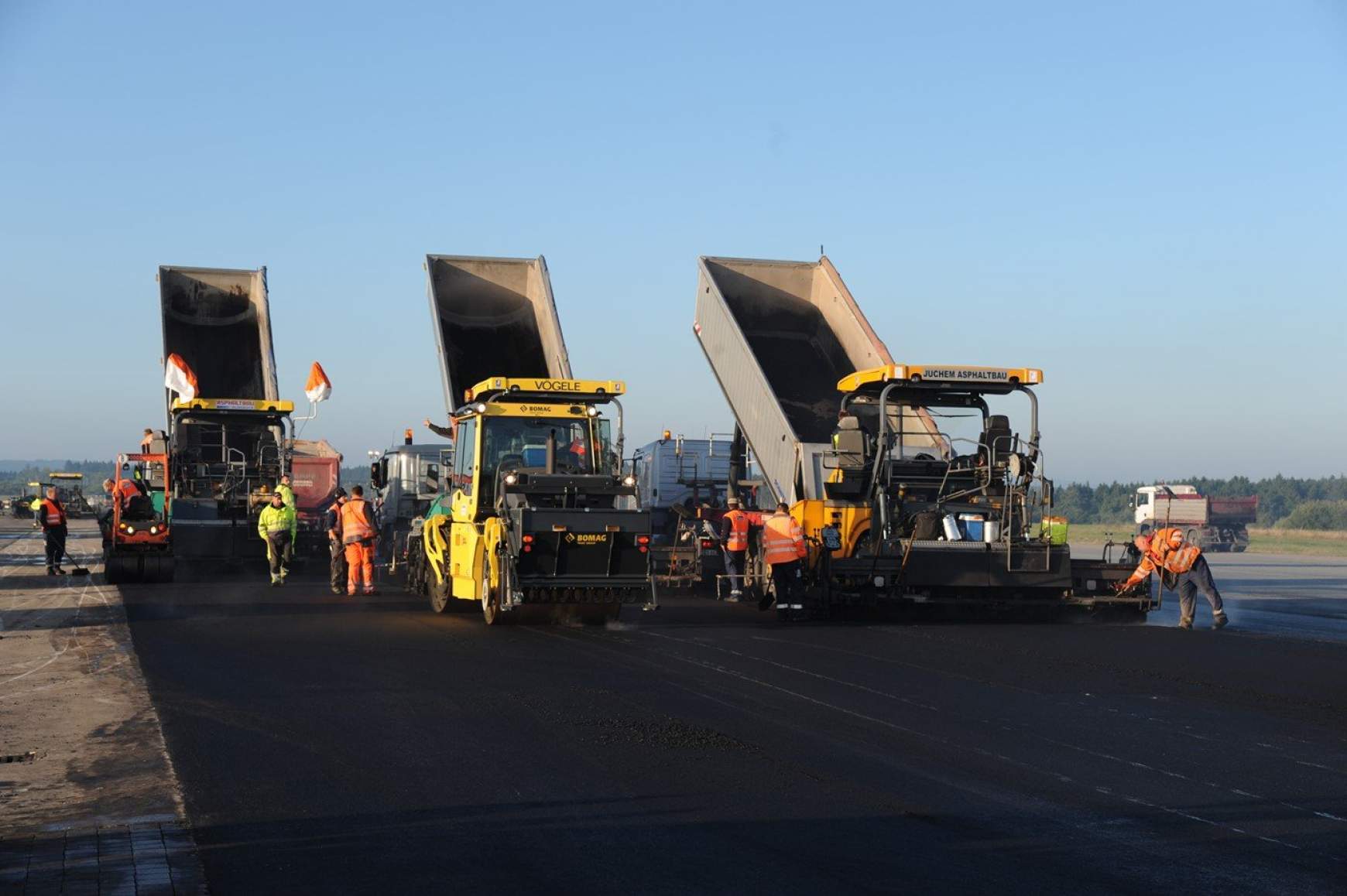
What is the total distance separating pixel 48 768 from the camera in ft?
24.5

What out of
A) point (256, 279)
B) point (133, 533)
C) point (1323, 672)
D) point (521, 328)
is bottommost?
point (1323, 672)

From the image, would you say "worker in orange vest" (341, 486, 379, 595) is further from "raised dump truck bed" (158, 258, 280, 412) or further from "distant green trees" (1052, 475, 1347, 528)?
"distant green trees" (1052, 475, 1347, 528)

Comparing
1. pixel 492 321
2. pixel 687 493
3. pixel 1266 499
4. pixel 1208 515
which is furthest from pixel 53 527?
pixel 1266 499

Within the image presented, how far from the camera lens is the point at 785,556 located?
1590 cm

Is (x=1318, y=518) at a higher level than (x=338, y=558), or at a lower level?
lower

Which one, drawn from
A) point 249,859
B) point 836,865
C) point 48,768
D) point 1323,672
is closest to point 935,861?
point 836,865

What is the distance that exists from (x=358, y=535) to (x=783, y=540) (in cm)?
624

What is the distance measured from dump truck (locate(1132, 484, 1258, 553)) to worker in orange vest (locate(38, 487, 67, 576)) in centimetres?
3564

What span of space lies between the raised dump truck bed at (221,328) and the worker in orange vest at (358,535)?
522 cm

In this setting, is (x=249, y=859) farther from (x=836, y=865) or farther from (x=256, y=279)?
(x=256, y=279)

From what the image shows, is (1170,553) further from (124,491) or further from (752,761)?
(124,491)

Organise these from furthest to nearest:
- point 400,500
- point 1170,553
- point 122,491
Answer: point 400,500 < point 122,491 < point 1170,553

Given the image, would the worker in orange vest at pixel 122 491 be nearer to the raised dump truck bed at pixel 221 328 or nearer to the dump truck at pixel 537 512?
the raised dump truck bed at pixel 221 328

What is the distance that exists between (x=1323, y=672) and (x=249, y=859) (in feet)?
30.4
